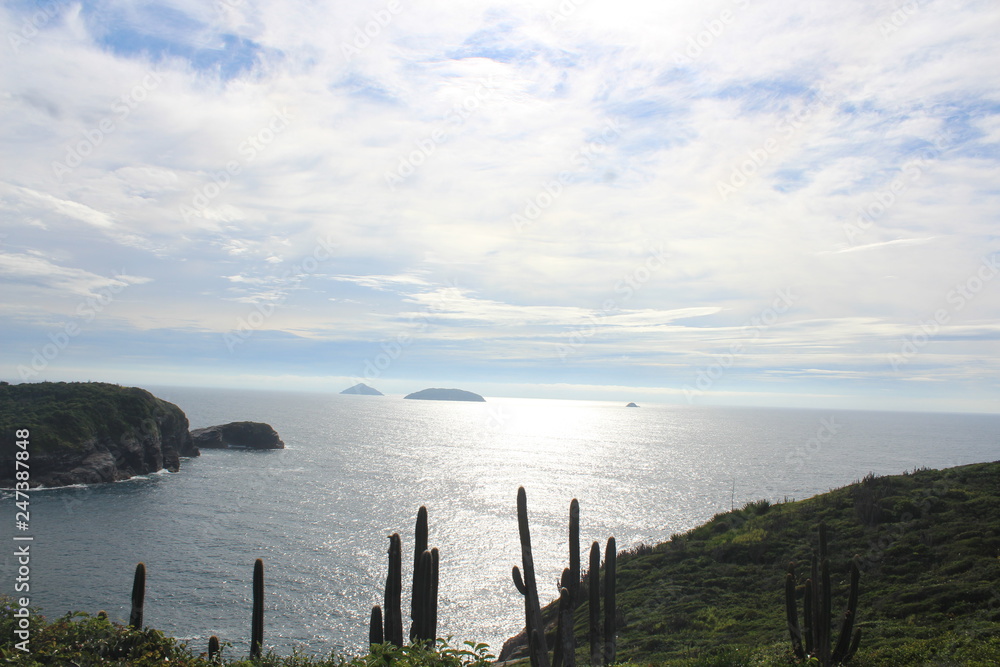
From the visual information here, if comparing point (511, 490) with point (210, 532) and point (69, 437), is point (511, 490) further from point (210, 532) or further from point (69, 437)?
point (69, 437)

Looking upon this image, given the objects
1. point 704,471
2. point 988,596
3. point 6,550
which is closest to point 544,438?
point 704,471

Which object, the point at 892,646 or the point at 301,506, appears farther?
the point at 301,506

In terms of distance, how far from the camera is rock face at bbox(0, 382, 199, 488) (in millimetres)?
75312

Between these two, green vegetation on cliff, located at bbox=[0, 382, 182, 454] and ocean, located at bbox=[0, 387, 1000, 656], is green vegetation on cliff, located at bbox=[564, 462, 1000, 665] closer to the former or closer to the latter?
ocean, located at bbox=[0, 387, 1000, 656]

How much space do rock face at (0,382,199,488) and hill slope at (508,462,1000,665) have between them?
254 feet

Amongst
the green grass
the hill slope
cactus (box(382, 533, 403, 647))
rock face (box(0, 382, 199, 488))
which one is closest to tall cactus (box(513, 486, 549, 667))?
the green grass

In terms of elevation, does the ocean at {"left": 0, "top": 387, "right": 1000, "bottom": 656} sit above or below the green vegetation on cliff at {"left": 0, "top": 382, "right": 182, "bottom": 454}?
below

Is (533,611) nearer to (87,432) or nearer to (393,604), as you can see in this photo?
(393,604)

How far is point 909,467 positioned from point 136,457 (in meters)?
146

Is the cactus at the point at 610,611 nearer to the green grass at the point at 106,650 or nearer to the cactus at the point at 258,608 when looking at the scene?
the green grass at the point at 106,650

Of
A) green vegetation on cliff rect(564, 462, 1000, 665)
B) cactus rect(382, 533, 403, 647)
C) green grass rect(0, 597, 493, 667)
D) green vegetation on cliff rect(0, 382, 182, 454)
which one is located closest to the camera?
green grass rect(0, 597, 493, 667)

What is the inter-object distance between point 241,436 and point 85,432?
45.0m

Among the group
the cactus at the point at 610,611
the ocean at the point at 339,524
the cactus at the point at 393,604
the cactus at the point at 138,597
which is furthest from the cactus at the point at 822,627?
the ocean at the point at 339,524

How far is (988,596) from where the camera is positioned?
19.0 m
